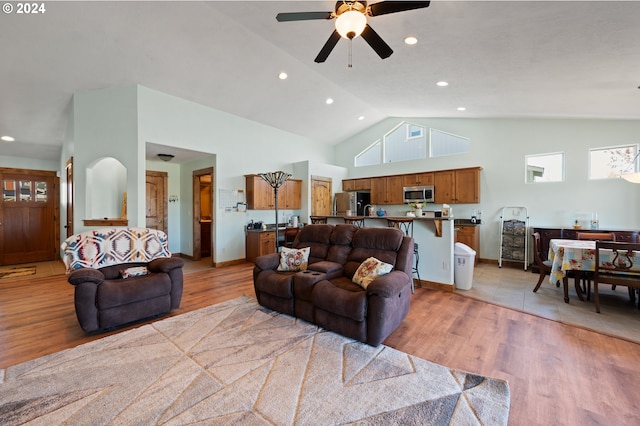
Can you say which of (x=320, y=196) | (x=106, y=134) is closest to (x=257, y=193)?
(x=320, y=196)

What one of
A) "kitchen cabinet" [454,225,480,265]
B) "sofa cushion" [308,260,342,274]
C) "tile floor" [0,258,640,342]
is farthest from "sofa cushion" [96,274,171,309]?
"kitchen cabinet" [454,225,480,265]

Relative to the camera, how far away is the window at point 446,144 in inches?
256

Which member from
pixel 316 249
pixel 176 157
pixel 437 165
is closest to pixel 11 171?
pixel 176 157

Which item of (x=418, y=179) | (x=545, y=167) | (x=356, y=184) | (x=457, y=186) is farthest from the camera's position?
(x=356, y=184)

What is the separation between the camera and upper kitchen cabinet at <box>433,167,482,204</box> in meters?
6.11

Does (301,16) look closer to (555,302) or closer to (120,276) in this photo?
(120,276)

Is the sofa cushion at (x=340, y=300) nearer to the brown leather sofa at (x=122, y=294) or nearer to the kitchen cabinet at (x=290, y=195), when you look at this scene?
the brown leather sofa at (x=122, y=294)

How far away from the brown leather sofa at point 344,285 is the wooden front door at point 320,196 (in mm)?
3385

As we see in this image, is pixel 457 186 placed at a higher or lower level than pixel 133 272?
higher

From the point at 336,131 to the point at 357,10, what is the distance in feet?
18.4

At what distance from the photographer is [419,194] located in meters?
6.82

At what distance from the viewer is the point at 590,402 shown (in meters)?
1.79

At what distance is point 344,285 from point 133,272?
248 centimetres

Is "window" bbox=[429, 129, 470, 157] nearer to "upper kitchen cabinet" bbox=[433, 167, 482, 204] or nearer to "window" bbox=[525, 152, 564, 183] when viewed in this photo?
"upper kitchen cabinet" bbox=[433, 167, 482, 204]
